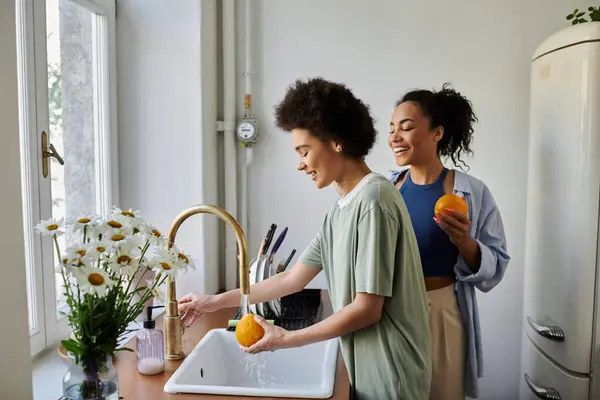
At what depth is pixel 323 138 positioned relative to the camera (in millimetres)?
1240

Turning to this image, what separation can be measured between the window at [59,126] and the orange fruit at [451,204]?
110 cm

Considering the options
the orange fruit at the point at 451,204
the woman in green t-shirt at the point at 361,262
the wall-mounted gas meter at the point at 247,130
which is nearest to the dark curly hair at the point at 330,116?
the woman in green t-shirt at the point at 361,262

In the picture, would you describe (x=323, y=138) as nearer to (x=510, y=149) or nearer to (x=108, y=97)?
(x=108, y=97)

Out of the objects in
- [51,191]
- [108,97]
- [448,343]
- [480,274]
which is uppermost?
[108,97]

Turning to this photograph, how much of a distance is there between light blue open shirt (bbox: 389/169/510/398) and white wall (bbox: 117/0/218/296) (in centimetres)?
101

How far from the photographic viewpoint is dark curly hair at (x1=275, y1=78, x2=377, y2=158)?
4.03ft

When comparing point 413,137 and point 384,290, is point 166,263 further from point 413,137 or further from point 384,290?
point 413,137

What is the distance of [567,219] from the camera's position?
180 cm

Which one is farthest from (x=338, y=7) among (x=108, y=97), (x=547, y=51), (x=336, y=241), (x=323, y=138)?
(x=336, y=241)

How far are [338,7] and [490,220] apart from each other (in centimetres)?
117

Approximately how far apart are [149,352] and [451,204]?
926mm

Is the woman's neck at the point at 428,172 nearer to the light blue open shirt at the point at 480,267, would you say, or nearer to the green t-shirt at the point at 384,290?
the light blue open shirt at the point at 480,267

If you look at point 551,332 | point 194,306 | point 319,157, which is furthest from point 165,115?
point 551,332

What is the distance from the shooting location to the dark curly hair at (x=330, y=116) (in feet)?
4.03
